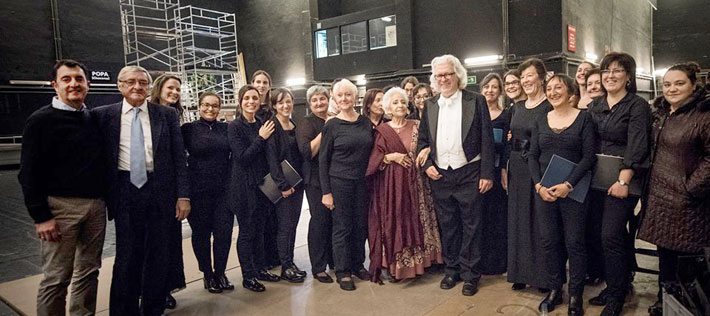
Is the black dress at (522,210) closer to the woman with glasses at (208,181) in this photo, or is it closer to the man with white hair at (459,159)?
the man with white hair at (459,159)

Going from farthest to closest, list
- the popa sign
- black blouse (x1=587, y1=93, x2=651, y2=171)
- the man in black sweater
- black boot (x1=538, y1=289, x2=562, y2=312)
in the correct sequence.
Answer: the popa sign < black boot (x1=538, y1=289, x2=562, y2=312) < black blouse (x1=587, y1=93, x2=651, y2=171) < the man in black sweater

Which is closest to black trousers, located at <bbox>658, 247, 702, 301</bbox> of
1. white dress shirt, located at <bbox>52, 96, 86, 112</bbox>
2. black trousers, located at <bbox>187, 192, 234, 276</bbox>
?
black trousers, located at <bbox>187, 192, 234, 276</bbox>

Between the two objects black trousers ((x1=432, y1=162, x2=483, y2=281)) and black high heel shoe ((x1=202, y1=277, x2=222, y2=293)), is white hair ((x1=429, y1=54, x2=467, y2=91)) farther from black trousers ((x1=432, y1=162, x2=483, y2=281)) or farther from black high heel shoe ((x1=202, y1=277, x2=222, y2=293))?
black high heel shoe ((x1=202, y1=277, x2=222, y2=293))

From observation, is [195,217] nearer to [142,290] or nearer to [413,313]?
[142,290]

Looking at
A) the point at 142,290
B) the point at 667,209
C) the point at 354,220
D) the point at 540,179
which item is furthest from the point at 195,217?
the point at 667,209

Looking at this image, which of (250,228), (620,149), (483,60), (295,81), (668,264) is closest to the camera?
(668,264)

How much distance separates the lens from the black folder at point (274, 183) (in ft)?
11.6

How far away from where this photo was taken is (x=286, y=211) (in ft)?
12.1

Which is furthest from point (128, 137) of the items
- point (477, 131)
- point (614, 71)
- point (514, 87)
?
point (614, 71)

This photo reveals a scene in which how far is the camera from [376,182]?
3600mm

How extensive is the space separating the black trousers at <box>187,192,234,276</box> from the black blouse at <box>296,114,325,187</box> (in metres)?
0.68

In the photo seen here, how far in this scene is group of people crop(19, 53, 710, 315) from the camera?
2477 millimetres

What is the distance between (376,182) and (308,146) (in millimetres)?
620

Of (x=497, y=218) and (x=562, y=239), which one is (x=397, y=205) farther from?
(x=562, y=239)
